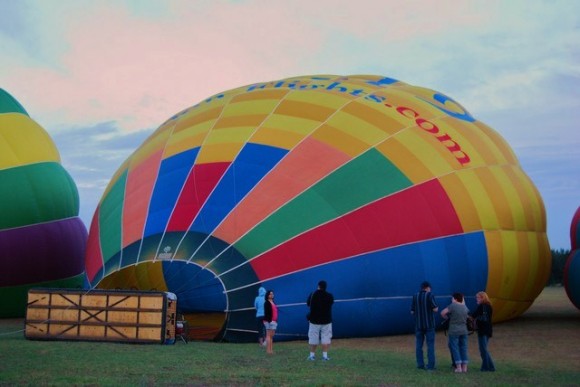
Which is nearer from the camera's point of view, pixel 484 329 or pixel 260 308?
pixel 484 329

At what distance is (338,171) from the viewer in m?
12.9

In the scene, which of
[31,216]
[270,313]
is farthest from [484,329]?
[31,216]

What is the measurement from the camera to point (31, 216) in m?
17.3

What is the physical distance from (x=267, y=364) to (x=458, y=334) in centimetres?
242

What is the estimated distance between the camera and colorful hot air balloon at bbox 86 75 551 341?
1205cm

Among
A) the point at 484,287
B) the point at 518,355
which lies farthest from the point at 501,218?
the point at 518,355

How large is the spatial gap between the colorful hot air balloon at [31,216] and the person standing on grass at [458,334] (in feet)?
34.4

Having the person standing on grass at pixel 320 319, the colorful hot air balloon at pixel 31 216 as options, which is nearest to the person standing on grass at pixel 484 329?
the person standing on grass at pixel 320 319

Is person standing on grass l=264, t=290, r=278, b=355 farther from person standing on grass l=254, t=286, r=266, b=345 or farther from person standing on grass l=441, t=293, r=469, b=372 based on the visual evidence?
person standing on grass l=441, t=293, r=469, b=372

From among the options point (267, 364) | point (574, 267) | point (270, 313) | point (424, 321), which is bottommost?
point (267, 364)

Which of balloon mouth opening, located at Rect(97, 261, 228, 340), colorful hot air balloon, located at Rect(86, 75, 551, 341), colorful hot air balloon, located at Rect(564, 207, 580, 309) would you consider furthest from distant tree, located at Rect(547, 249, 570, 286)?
balloon mouth opening, located at Rect(97, 261, 228, 340)

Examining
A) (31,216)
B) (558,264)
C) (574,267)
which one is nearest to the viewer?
(574,267)

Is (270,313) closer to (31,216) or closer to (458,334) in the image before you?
(458,334)

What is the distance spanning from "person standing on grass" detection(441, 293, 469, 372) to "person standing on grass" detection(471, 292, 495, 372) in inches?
8.5
